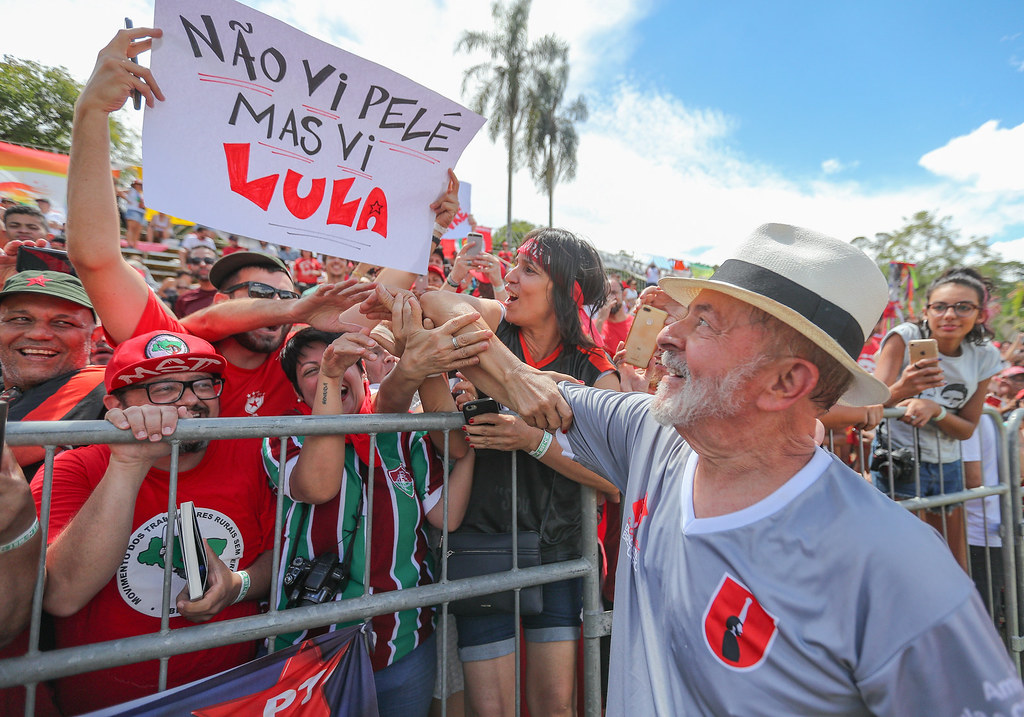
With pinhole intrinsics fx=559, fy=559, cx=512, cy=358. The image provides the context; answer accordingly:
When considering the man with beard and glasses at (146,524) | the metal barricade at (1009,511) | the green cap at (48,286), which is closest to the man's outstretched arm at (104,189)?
the green cap at (48,286)

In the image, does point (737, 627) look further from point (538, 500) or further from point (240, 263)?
point (240, 263)

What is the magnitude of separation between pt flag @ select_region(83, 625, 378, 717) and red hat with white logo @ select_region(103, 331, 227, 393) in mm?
887

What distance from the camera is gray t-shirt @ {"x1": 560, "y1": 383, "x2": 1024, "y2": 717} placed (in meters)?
1.04

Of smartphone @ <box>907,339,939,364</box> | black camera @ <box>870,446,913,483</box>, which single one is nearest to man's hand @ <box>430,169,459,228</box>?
smartphone @ <box>907,339,939,364</box>

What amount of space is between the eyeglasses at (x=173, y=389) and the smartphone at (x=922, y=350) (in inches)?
135

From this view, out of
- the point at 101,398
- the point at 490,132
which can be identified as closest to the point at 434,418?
the point at 101,398

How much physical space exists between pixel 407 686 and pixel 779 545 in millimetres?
1437

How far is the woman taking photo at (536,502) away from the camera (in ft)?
6.79

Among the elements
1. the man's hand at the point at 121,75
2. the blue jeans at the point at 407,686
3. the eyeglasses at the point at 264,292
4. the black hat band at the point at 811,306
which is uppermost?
the man's hand at the point at 121,75

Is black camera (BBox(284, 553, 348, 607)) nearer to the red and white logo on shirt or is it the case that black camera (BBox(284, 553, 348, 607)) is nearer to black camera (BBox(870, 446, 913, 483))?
the red and white logo on shirt

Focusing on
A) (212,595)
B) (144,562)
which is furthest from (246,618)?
(144,562)

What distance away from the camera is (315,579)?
1.77m

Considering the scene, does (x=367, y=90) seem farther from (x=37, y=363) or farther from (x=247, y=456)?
(x=37, y=363)

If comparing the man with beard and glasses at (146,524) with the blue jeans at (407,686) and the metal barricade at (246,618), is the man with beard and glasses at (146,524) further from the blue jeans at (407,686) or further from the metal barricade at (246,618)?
the blue jeans at (407,686)
